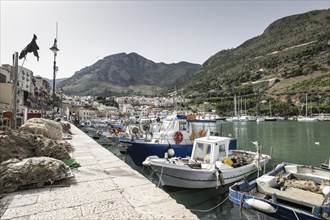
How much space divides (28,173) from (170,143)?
32.1 ft

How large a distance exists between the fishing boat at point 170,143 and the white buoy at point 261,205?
6237 mm

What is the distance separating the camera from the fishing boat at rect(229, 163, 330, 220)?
5355 mm

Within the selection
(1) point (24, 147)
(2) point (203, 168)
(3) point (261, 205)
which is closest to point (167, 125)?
(2) point (203, 168)

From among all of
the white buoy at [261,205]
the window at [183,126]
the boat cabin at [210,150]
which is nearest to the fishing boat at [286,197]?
the white buoy at [261,205]

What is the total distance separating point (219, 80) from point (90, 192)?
132291 millimetres

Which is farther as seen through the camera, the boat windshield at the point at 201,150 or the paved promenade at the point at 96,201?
the boat windshield at the point at 201,150

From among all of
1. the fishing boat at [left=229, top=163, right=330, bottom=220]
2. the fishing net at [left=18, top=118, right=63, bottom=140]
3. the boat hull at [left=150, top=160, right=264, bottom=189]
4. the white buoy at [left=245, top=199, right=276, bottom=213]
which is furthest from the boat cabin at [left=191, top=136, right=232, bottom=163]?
the fishing net at [left=18, top=118, right=63, bottom=140]

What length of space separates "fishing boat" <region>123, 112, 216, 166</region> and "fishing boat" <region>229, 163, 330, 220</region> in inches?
200

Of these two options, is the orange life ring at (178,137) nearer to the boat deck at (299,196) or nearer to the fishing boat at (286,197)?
the fishing boat at (286,197)

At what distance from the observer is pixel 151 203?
3.33m

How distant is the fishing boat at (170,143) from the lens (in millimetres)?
12367

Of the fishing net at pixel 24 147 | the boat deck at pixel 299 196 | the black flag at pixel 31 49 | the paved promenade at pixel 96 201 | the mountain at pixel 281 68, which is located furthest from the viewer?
the mountain at pixel 281 68

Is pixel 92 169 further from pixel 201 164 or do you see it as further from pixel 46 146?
pixel 201 164

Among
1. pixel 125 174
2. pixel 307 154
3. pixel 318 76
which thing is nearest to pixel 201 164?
pixel 125 174
